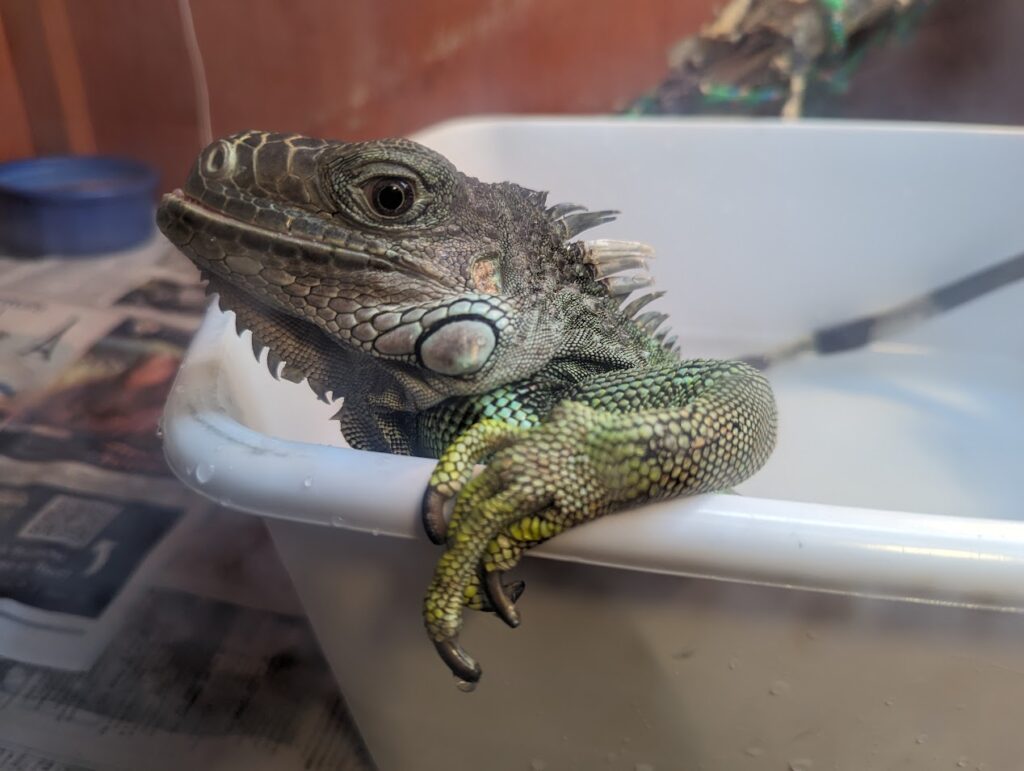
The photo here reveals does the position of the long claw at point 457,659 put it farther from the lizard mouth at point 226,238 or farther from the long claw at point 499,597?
the lizard mouth at point 226,238

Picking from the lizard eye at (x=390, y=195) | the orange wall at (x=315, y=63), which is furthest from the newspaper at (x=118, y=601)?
the lizard eye at (x=390, y=195)

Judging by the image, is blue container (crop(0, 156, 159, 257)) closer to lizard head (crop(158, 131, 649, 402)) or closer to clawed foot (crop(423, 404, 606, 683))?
lizard head (crop(158, 131, 649, 402))

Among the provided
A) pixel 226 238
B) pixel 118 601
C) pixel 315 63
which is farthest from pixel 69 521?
pixel 315 63

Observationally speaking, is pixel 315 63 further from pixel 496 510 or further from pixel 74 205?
pixel 496 510

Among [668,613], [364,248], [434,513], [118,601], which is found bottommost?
[118,601]

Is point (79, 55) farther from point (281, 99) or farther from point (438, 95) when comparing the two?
point (438, 95)

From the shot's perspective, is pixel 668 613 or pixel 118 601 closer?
pixel 668 613
